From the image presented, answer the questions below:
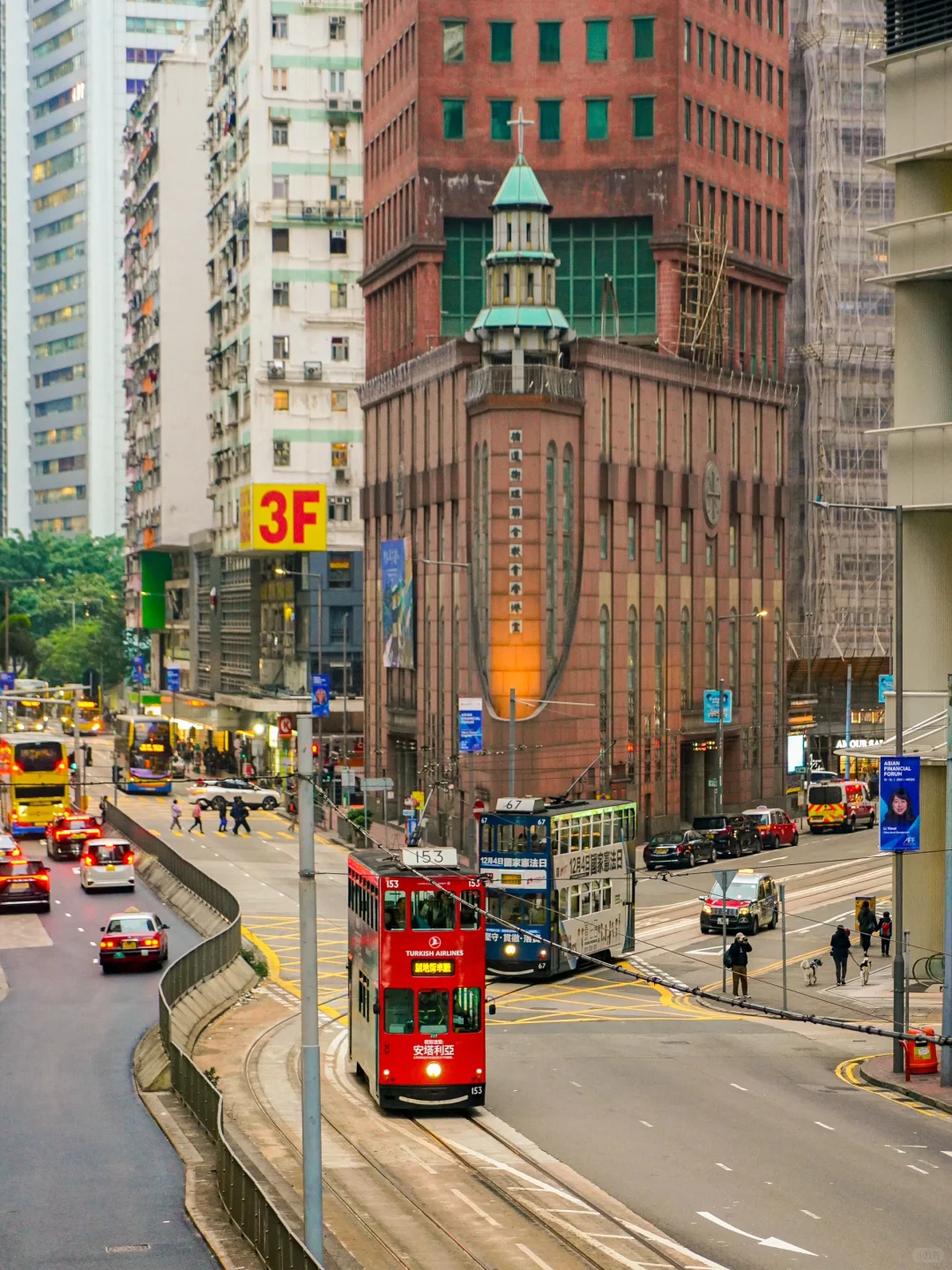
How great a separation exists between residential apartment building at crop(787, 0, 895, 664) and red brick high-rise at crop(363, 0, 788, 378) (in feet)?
36.9

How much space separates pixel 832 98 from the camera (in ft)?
376

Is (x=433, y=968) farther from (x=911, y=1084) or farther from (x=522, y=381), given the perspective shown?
(x=522, y=381)

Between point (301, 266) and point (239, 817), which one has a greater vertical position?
point (301, 266)

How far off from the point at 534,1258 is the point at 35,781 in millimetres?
73784

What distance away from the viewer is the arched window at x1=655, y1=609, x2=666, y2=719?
95.6m

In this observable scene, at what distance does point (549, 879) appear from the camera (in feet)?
172

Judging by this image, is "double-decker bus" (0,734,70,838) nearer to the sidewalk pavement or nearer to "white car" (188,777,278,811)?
"white car" (188,777,278,811)

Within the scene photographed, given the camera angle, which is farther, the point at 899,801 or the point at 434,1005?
the point at 899,801

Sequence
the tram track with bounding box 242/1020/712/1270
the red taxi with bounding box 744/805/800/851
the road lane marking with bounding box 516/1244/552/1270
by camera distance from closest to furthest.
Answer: the road lane marking with bounding box 516/1244/552/1270 < the tram track with bounding box 242/1020/712/1270 < the red taxi with bounding box 744/805/800/851

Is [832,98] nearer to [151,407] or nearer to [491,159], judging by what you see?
[491,159]

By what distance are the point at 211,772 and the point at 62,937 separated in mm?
71883

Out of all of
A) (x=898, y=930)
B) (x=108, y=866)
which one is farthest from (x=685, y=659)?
(x=898, y=930)

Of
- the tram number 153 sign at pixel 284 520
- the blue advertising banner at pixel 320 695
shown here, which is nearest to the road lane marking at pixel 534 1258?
the blue advertising banner at pixel 320 695

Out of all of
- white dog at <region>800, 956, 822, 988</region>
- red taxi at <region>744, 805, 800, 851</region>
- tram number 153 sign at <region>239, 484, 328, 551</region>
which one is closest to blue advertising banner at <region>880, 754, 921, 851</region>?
white dog at <region>800, 956, 822, 988</region>
